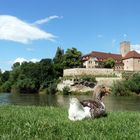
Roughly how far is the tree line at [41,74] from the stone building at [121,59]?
12.4 m

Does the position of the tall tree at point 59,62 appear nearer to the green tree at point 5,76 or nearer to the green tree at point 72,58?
the green tree at point 72,58

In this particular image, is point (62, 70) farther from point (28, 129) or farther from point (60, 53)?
point (28, 129)

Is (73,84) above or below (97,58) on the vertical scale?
below

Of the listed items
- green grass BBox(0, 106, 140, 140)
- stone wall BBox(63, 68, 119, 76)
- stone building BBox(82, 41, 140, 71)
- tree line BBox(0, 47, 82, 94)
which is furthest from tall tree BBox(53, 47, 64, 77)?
green grass BBox(0, 106, 140, 140)

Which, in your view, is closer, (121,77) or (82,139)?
(82,139)

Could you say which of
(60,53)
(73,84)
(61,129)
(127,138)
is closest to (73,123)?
(61,129)

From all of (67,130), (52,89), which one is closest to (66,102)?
(67,130)

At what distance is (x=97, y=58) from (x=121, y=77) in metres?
34.7

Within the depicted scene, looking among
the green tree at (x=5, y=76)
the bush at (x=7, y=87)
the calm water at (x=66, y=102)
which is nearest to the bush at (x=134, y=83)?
the calm water at (x=66, y=102)

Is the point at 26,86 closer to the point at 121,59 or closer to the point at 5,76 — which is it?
the point at 5,76

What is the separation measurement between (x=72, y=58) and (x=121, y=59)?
23462mm

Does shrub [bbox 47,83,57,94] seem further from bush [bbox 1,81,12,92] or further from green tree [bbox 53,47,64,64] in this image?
green tree [bbox 53,47,64,64]

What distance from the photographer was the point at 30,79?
107 meters

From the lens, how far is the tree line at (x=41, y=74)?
104250mm
